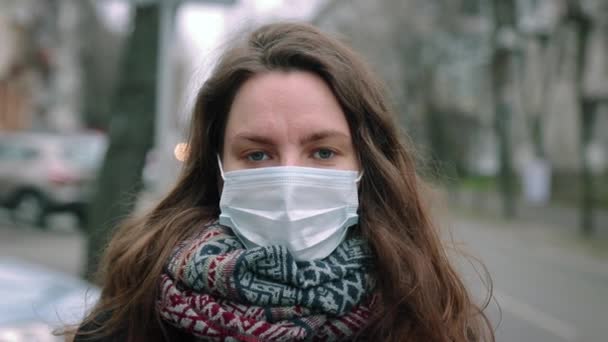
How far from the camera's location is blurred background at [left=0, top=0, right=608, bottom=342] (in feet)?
15.9

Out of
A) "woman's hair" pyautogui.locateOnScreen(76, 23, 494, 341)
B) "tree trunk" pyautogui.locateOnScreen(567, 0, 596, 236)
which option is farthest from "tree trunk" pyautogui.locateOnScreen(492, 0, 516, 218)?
"woman's hair" pyautogui.locateOnScreen(76, 23, 494, 341)

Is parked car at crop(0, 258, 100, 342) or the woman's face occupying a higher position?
the woman's face

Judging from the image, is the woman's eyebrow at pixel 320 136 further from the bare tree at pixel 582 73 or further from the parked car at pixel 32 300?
the bare tree at pixel 582 73

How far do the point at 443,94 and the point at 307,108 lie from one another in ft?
125

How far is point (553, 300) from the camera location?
949 cm

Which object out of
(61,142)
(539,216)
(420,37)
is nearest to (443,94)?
(420,37)

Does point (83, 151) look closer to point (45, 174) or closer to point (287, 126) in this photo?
point (45, 174)

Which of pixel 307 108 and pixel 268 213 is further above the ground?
pixel 307 108

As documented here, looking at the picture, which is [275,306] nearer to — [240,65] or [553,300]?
[240,65]

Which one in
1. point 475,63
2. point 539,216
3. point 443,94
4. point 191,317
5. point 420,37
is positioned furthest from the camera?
point 443,94

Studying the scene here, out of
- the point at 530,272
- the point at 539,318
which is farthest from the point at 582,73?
the point at 539,318

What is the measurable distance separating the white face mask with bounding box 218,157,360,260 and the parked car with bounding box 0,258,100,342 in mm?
1867

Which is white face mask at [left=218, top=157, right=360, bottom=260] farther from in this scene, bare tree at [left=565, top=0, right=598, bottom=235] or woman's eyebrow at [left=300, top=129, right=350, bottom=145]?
bare tree at [left=565, top=0, right=598, bottom=235]

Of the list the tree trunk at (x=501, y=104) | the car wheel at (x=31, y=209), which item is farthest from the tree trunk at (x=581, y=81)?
the car wheel at (x=31, y=209)
